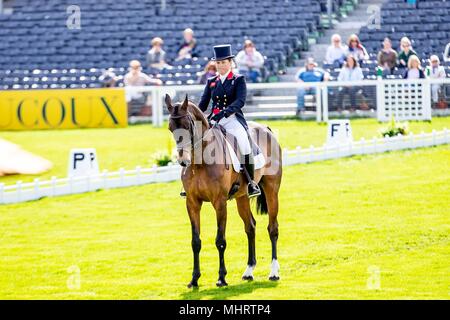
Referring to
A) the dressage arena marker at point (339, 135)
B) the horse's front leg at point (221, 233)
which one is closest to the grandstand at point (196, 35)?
the dressage arena marker at point (339, 135)

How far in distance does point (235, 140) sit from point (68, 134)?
1409 cm

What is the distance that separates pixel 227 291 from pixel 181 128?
5.79 ft

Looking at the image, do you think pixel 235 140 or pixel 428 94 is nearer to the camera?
pixel 235 140

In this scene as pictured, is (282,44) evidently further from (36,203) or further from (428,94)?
(36,203)

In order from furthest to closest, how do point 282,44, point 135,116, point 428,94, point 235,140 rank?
point 282,44
point 135,116
point 428,94
point 235,140

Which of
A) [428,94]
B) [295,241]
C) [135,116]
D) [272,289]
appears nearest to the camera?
[272,289]

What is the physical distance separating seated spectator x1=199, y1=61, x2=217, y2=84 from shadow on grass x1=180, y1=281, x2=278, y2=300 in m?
15.1

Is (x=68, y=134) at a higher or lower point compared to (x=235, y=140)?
lower

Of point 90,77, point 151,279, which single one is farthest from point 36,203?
point 90,77

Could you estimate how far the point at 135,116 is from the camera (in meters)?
30.3

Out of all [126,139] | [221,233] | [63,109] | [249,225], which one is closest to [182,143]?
[221,233]

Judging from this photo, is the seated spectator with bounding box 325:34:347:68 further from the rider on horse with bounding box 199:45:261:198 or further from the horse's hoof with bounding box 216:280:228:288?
the horse's hoof with bounding box 216:280:228:288

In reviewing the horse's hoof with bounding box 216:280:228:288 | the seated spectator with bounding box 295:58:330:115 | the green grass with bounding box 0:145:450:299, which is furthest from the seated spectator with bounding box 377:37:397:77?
the horse's hoof with bounding box 216:280:228:288

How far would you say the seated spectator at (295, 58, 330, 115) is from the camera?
29.0 metres
